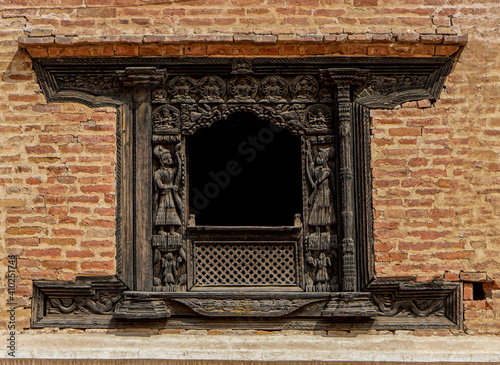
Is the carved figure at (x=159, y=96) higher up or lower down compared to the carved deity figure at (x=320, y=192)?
higher up

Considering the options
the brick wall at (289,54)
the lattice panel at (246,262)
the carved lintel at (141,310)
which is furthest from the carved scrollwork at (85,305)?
the lattice panel at (246,262)

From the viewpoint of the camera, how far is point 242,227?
5.41 metres

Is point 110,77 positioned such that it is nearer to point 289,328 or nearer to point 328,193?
point 328,193

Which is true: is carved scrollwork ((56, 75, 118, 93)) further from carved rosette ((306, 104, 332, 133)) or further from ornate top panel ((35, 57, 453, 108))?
carved rosette ((306, 104, 332, 133))

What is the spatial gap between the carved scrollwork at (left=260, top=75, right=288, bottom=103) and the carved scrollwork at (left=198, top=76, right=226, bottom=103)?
358 mm

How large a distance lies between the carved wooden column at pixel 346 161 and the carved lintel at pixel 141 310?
1.53 meters

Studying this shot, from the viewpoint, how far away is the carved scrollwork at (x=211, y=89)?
17.8ft

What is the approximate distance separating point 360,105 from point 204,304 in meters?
2.14

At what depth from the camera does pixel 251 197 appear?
7688mm

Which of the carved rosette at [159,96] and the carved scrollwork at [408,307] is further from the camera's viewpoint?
the carved rosette at [159,96]

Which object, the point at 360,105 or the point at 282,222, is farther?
the point at 282,222

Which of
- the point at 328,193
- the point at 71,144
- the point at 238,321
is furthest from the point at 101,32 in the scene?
the point at 238,321

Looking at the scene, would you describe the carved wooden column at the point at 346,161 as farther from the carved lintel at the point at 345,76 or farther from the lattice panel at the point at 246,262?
the lattice panel at the point at 246,262

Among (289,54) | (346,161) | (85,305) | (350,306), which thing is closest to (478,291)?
(350,306)
